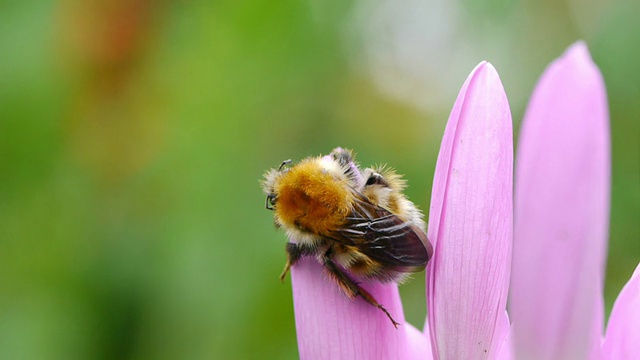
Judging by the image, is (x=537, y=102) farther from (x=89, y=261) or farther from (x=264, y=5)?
(x=264, y=5)

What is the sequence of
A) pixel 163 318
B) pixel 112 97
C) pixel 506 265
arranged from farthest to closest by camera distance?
pixel 112 97 → pixel 163 318 → pixel 506 265

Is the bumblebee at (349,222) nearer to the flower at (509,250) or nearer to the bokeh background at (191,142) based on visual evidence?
the flower at (509,250)

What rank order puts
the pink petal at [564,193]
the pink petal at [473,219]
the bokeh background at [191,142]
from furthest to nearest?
the bokeh background at [191,142], the pink petal at [473,219], the pink petal at [564,193]

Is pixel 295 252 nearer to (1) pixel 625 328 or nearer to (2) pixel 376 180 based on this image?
(2) pixel 376 180

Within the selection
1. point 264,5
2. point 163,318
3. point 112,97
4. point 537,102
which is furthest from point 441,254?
point 264,5

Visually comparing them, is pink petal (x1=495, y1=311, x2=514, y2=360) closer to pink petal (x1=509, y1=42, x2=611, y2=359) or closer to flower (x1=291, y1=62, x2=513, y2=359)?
flower (x1=291, y1=62, x2=513, y2=359)

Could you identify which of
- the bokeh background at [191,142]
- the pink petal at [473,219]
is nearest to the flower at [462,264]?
the pink petal at [473,219]
